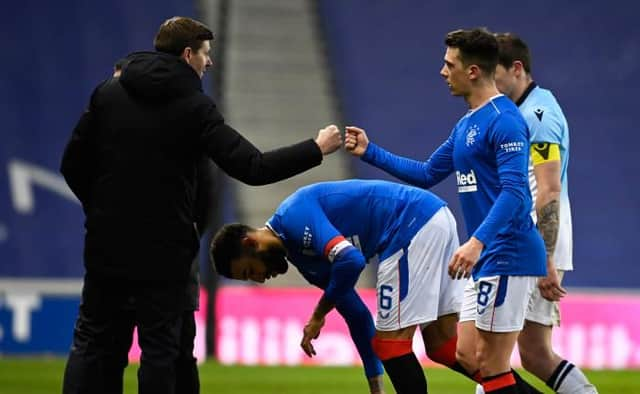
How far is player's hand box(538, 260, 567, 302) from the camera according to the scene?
21.2 feet

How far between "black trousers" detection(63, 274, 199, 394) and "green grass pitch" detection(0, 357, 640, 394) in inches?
147

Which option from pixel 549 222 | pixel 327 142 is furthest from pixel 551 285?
pixel 327 142

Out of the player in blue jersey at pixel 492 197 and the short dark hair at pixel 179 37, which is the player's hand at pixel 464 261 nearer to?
the player in blue jersey at pixel 492 197

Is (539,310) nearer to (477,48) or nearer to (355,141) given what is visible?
(355,141)

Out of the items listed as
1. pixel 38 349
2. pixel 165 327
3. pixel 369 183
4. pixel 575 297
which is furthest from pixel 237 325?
pixel 165 327

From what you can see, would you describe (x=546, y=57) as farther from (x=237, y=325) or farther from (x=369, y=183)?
(x=369, y=183)

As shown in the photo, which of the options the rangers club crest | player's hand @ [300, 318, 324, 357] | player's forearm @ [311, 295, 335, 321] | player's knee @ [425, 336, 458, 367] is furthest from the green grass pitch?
the rangers club crest

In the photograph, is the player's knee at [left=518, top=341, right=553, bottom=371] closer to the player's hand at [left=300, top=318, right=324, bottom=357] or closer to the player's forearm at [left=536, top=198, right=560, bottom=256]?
the player's forearm at [left=536, top=198, right=560, bottom=256]

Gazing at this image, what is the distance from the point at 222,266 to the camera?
20.9 ft

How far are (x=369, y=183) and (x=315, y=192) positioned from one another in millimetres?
347

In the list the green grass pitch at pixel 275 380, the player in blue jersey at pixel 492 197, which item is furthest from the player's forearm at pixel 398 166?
the green grass pitch at pixel 275 380

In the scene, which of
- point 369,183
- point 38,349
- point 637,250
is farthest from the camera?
point 637,250

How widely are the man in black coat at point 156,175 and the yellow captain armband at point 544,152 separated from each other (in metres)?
1.39

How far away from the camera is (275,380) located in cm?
1115
